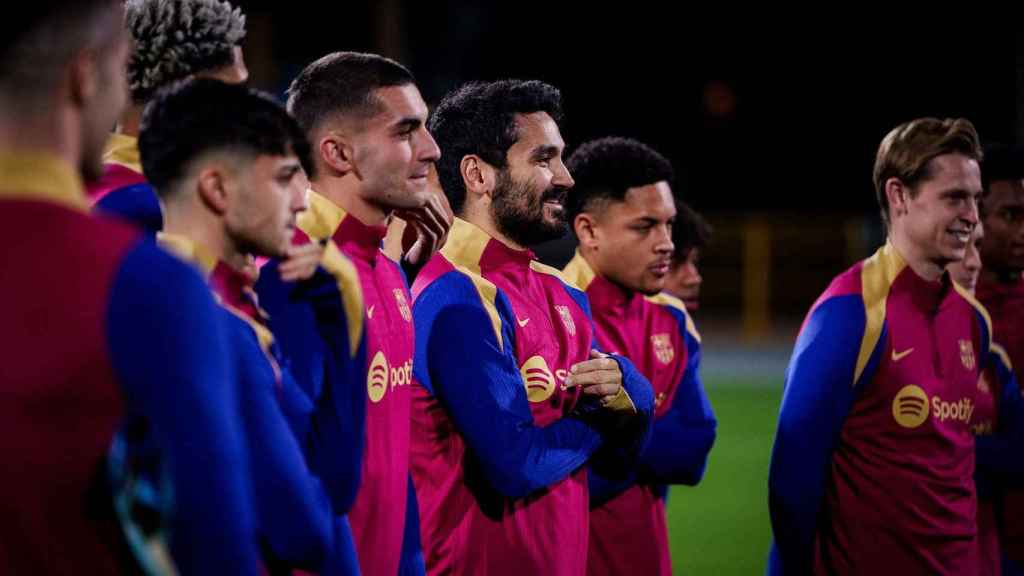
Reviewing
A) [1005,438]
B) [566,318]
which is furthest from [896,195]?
[566,318]

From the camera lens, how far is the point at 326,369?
2662 mm

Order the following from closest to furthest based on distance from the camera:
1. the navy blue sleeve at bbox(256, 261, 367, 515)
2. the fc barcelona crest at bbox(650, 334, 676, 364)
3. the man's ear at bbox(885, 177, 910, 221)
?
the navy blue sleeve at bbox(256, 261, 367, 515) < the man's ear at bbox(885, 177, 910, 221) < the fc barcelona crest at bbox(650, 334, 676, 364)

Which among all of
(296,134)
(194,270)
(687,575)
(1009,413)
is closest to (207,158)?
(296,134)

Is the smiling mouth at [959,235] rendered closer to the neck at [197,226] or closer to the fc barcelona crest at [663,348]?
the fc barcelona crest at [663,348]

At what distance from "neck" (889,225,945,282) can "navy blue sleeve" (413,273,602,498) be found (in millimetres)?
1448

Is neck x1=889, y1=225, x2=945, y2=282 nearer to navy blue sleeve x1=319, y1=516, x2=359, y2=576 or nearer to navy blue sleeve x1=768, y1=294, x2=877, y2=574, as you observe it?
navy blue sleeve x1=768, y1=294, x2=877, y2=574

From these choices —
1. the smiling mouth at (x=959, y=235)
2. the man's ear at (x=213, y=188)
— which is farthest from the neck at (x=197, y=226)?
the smiling mouth at (x=959, y=235)

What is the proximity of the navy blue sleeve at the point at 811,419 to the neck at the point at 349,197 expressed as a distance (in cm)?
154

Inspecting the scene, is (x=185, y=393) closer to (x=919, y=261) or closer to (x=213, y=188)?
(x=213, y=188)

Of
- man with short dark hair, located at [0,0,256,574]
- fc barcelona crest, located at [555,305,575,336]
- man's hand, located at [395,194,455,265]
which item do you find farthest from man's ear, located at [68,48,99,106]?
fc barcelona crest, located at [555,305,575,336]

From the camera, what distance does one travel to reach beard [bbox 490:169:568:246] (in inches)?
149

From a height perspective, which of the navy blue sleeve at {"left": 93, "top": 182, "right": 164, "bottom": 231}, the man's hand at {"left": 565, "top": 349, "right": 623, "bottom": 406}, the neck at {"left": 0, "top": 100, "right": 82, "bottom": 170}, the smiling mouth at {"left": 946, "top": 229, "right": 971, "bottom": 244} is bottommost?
the man's hand at {"left": 565, "top": 349, "right": 623, "bottom": 406}

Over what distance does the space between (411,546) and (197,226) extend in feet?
4.07

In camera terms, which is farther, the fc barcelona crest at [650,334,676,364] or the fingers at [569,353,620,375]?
the fc barcelona crest at [650,334,676,364]
